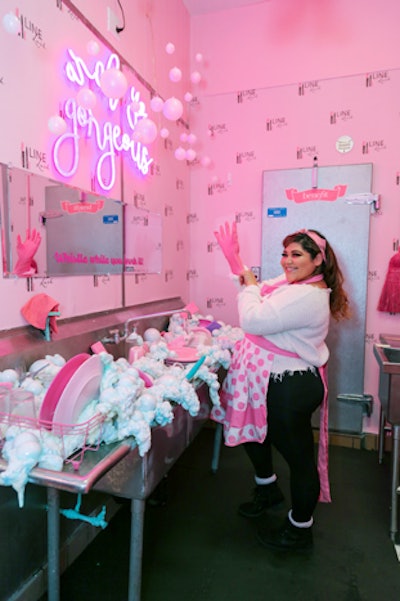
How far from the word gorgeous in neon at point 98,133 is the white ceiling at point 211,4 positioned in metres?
1.28

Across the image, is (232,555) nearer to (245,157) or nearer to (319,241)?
(319,241)

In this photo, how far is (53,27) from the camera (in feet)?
5.40

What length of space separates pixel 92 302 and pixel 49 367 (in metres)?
0.64

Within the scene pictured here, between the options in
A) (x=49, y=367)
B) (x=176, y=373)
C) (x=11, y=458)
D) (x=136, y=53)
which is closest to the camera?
(x=11, y=458)

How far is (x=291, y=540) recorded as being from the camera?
6.12 feet

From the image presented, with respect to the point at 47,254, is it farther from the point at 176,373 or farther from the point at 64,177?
the point at 176,373

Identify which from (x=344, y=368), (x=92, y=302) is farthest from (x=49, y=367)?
(x=344, y=368)

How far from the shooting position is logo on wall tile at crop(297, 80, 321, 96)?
9.49ft

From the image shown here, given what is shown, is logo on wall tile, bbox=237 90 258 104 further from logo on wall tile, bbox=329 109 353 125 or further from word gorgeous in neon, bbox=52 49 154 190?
word gorgeous in neon, bbox=52 49 154 190

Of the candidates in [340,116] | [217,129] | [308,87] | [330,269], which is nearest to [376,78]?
[340,116]

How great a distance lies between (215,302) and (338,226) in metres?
1.10

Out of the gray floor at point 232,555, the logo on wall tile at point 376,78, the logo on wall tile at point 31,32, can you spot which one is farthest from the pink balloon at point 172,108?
the gray floor at point 232,555

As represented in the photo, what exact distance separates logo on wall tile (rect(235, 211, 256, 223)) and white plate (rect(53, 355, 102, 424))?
2233 millimetres

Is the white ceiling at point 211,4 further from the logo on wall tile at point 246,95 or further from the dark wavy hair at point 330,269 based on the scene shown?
the dark wavy hair at point 330,269
